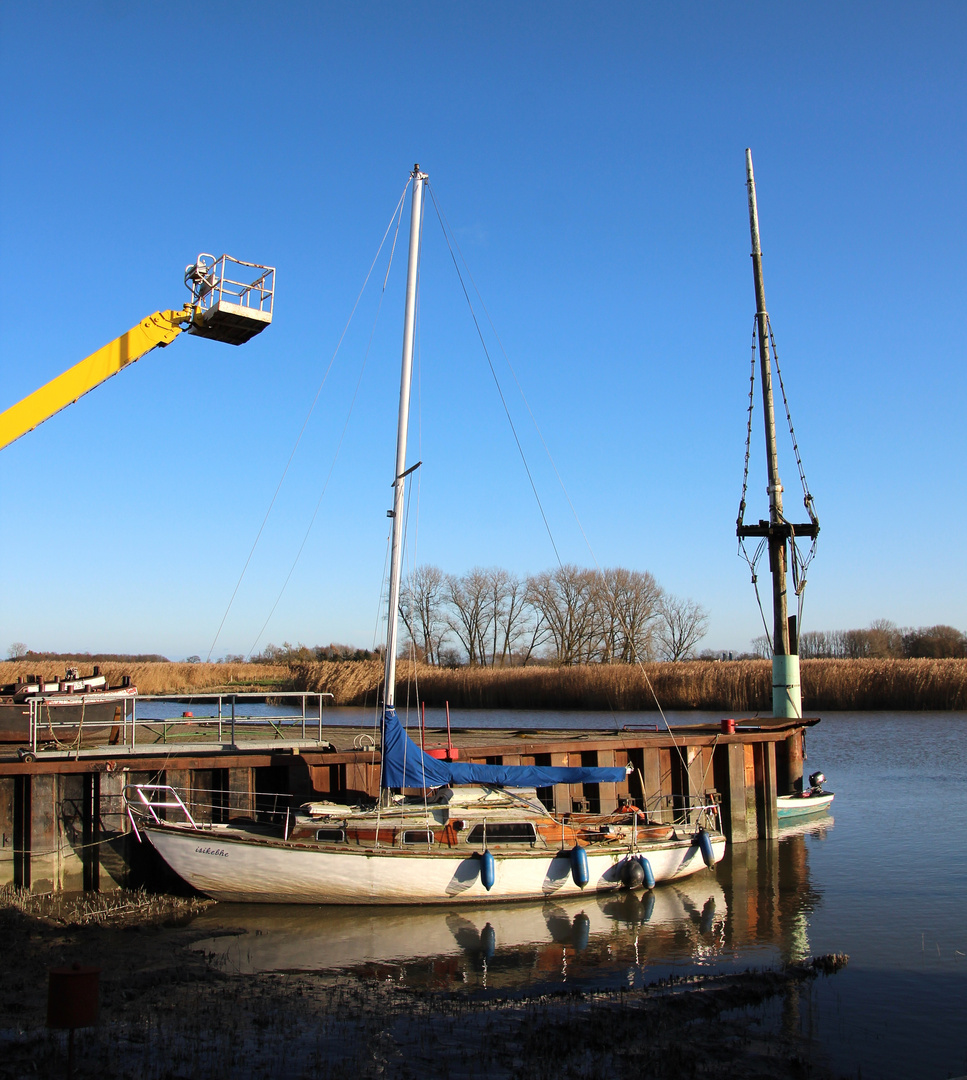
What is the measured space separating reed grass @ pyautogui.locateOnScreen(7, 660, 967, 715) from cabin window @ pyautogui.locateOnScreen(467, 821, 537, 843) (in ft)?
102

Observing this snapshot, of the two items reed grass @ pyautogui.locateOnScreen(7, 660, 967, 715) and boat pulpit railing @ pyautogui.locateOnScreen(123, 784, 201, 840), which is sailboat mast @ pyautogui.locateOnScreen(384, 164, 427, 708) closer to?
boat pulpit railing @ pyautogui.locateOnScreen(123, 784, 201, 840)

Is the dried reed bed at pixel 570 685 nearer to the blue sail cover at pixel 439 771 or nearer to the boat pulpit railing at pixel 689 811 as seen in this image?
the boat pulpit railing at pixel 689 811

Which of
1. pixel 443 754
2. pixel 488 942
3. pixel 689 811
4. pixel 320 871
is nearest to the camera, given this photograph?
pixel 488 942

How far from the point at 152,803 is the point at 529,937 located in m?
7.98

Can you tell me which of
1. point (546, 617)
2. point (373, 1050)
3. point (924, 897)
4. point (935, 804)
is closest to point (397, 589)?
point (373, 1050)

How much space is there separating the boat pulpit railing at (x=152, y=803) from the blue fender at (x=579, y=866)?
7.45 metres

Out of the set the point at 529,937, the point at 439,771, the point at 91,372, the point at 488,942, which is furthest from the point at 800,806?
the point at 91,372

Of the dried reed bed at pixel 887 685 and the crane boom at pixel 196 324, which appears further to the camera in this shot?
the dried reed bed at pixel 887 685

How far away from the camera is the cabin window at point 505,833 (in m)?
18.2

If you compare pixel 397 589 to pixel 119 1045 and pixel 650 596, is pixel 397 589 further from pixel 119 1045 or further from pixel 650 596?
pixel 650 596

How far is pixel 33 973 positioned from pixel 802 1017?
10.6 meters

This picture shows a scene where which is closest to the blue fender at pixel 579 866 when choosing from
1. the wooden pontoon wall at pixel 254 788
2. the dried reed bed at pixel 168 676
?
the wooden pontoon wall at pixel 254 788

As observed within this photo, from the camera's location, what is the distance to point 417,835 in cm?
1781

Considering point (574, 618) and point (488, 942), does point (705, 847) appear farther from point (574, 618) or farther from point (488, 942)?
point (574, 618)
